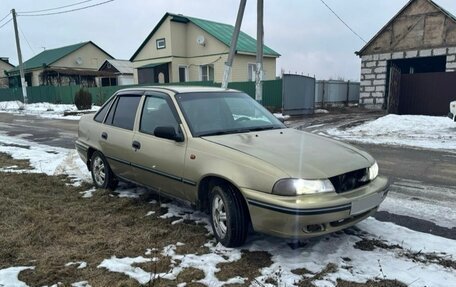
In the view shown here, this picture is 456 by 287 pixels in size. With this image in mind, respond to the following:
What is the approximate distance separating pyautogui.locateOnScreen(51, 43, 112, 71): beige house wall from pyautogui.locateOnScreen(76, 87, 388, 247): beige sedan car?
43120mm

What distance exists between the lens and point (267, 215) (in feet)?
11.1

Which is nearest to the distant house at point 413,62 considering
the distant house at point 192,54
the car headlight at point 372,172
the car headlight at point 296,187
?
the distant house at point 192,54

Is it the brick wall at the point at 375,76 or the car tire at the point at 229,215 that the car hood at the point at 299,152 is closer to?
the car tire at the point at 229,215

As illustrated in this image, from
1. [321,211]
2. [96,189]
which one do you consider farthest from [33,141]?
[321,211]

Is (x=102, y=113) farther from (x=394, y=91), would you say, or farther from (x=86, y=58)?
(x=86, y=58)

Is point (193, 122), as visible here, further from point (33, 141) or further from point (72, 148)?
point (33, 141)

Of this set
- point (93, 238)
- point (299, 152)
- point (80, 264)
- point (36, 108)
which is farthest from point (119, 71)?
point (299, 152)

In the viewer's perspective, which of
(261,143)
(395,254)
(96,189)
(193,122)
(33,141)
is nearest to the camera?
(395,254)

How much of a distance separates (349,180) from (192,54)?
2775 centimetres

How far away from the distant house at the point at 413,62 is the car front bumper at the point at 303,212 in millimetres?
15369

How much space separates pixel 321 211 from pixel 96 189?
3913 mm

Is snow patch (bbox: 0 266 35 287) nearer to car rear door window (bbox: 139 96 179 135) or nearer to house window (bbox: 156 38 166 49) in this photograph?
car rear door window (bbox: 139 96 179 135)

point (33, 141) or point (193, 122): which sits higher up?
point (193, 122)

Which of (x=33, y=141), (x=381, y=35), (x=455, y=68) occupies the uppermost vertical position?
(x=381, y=35)
